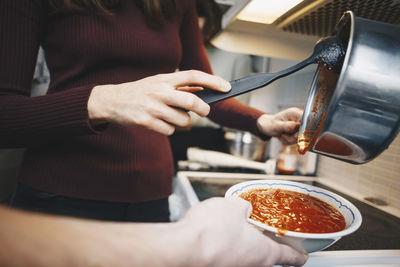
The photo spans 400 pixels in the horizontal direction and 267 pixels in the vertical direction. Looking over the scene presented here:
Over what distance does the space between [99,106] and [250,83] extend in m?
0.29

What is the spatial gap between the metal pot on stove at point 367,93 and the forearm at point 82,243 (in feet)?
0.98

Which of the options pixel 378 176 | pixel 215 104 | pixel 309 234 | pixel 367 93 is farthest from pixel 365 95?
pixel 378 176

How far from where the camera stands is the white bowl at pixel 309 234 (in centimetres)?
36

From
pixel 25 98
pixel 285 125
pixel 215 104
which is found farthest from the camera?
pixel 215 104

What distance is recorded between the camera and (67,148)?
2.06ft

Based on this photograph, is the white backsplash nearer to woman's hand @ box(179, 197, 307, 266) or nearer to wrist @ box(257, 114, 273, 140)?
wrist @ box(257, 114, 273, 140)

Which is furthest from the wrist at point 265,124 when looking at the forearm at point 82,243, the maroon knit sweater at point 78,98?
the forearm at point 82,243

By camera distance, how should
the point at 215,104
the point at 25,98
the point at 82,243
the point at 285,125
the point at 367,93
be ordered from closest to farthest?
the point at 82,243 → the point at 367,93 → the point at 25,98 → the point at 285,125 → the point at 215,104

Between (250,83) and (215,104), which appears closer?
(250,83)

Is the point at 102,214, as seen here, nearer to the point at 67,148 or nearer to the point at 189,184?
the point at 67,148

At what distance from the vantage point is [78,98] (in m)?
0.45

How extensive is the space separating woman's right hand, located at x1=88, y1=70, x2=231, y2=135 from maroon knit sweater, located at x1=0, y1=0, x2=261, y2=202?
5 cm

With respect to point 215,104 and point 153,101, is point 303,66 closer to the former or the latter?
point 153,101

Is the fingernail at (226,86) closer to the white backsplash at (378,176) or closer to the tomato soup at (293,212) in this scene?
the tomato soup at (293,212)
